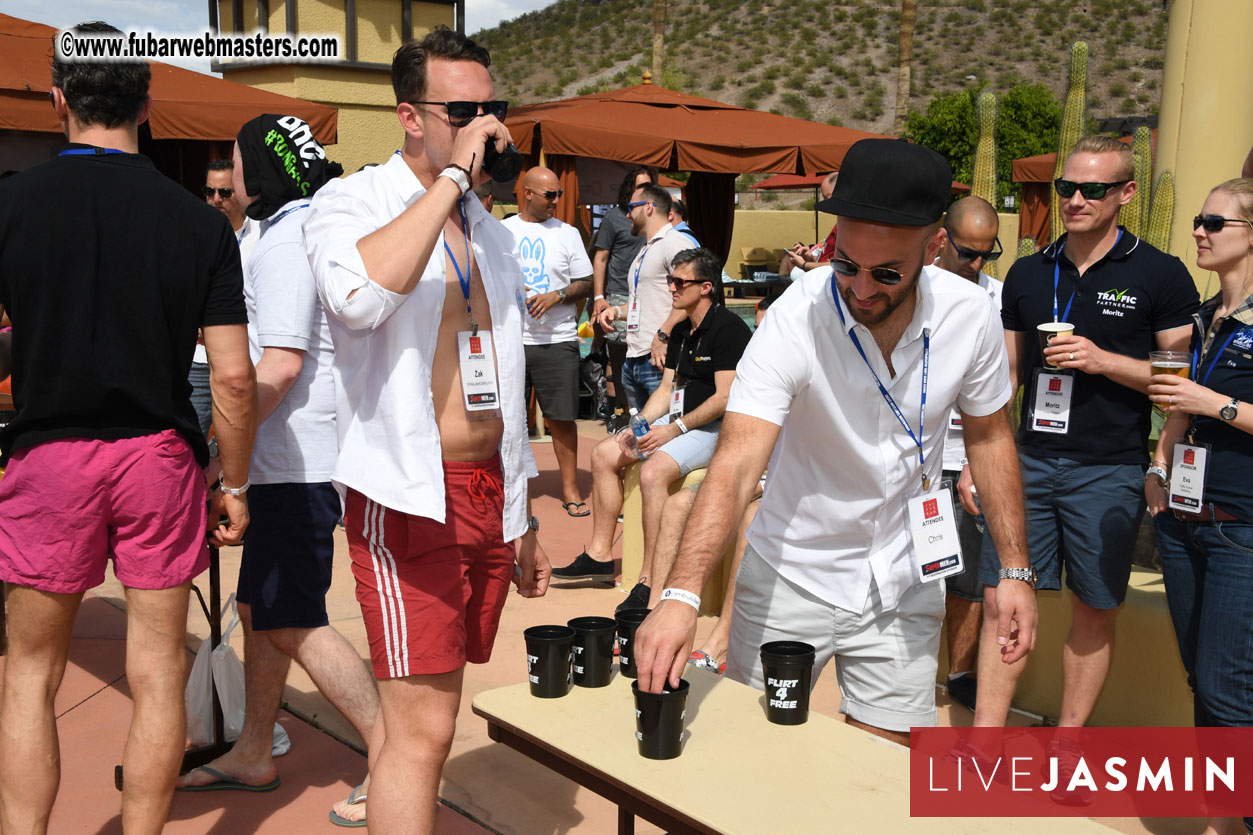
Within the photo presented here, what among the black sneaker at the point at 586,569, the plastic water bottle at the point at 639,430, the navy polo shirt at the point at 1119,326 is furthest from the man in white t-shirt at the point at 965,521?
the black sneaker at the point at 586,569

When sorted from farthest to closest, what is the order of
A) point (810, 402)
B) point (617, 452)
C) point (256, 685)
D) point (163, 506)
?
point (617, 452) < point (256, 685) < point (163, 506) < point (810, 402)

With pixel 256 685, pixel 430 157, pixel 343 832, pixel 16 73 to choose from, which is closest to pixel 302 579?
pixel 256 685

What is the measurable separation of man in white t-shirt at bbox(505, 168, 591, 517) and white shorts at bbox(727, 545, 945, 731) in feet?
15.2

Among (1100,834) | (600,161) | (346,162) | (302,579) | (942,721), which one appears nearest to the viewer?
(1100,834)

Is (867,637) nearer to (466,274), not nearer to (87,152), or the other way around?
(466,274)

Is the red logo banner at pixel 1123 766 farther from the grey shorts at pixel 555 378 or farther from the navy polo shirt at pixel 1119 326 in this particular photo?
the grey shorts at pixel 555 378

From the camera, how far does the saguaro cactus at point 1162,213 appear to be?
7.18 meters

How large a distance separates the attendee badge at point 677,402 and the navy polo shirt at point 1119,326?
6.74 feet

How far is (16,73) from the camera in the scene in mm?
7066

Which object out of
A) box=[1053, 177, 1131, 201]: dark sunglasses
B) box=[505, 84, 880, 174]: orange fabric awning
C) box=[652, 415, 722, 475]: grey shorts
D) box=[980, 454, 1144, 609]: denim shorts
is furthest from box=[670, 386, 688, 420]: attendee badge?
box=[505, 84, 880, 174]: orange fabric awning

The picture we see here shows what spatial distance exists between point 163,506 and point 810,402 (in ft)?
5.34

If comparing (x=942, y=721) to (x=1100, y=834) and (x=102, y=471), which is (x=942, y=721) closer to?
(x=1100, y=834)

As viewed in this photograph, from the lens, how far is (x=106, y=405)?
2.59 metres

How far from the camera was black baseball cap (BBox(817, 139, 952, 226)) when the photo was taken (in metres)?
2.20
